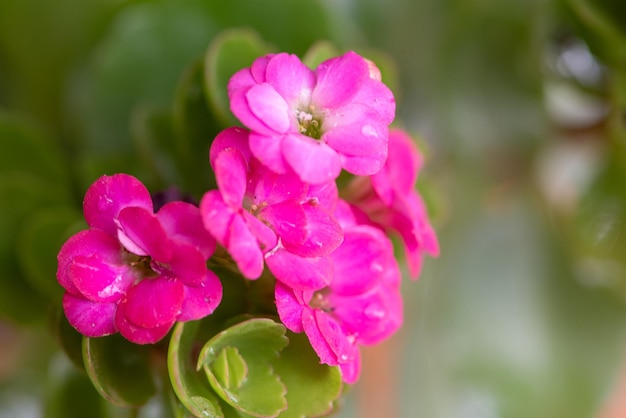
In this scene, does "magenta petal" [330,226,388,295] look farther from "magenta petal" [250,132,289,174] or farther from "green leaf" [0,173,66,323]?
"green leaf" [0,173,66,323]

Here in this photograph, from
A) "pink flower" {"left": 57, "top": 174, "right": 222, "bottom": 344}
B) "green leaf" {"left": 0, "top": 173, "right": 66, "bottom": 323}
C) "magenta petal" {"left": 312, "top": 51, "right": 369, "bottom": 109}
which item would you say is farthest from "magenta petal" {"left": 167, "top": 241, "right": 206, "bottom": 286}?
"green leaf" {"left": 0, "top": 173, "right": 66, "bottom": 323}

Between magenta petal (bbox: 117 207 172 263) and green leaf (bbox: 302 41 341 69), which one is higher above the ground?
green leaf (bbox: 302 41 341 69)

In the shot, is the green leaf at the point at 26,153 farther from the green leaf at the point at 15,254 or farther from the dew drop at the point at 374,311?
the dew drop at the point at 374,311

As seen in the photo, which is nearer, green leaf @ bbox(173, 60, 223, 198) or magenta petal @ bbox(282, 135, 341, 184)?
magenta petal @ bbox(282, 135, 341, 184)

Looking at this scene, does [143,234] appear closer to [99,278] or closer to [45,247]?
[99,278]

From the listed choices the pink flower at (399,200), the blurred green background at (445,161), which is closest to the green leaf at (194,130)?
the blurred green background at (445,161)

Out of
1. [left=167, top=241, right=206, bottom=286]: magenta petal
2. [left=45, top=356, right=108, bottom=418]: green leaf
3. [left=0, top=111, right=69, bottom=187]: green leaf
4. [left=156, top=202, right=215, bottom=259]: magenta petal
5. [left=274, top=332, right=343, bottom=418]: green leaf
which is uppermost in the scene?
[left=156, top=202, right=215, bottom=259]: magenta petal

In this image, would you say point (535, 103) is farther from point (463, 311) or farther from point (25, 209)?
point (25, 209)
